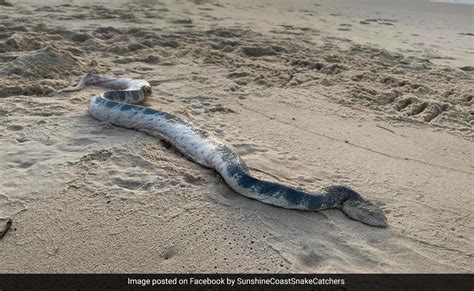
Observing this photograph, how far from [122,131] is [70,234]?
149 cm

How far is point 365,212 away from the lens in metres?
3.21

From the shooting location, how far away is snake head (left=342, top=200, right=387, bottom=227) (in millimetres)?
3175

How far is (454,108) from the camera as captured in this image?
5.44m

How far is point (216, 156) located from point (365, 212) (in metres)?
1.17

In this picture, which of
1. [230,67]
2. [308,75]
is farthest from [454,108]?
[230,67]

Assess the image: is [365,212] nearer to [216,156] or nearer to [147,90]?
[216,156]

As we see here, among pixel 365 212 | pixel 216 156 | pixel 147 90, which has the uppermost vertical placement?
pixel 147 90

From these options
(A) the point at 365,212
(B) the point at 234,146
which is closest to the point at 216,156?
(B) the point at 234,146
